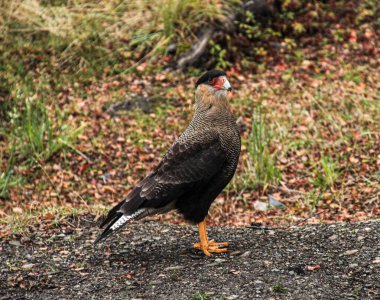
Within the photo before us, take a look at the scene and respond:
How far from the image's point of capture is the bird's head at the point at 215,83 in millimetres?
4355

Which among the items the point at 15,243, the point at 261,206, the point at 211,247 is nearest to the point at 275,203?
the point at 261,206

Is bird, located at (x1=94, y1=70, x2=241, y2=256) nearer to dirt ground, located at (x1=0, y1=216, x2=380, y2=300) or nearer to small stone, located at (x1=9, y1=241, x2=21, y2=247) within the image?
dirt ground, located at (x1=0, y1=216, x2=380, y2=300)

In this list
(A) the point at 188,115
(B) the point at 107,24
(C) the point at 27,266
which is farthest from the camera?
(B) the point at 107,24

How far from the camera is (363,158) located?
6.64 metres

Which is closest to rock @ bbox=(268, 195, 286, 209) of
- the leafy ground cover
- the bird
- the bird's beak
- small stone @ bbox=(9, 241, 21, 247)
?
the leafy ground cover

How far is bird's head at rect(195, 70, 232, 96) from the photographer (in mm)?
4355

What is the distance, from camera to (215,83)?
438 cm

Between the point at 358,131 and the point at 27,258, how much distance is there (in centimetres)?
378

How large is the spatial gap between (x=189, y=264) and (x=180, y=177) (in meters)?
0.56

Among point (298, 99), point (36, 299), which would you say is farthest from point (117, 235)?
point (298, 99)

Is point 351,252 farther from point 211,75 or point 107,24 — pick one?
point 107,24

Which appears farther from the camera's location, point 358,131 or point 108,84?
point 108,84

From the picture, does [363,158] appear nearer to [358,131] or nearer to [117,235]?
[358,131]

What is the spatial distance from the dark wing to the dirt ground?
0.39 m
